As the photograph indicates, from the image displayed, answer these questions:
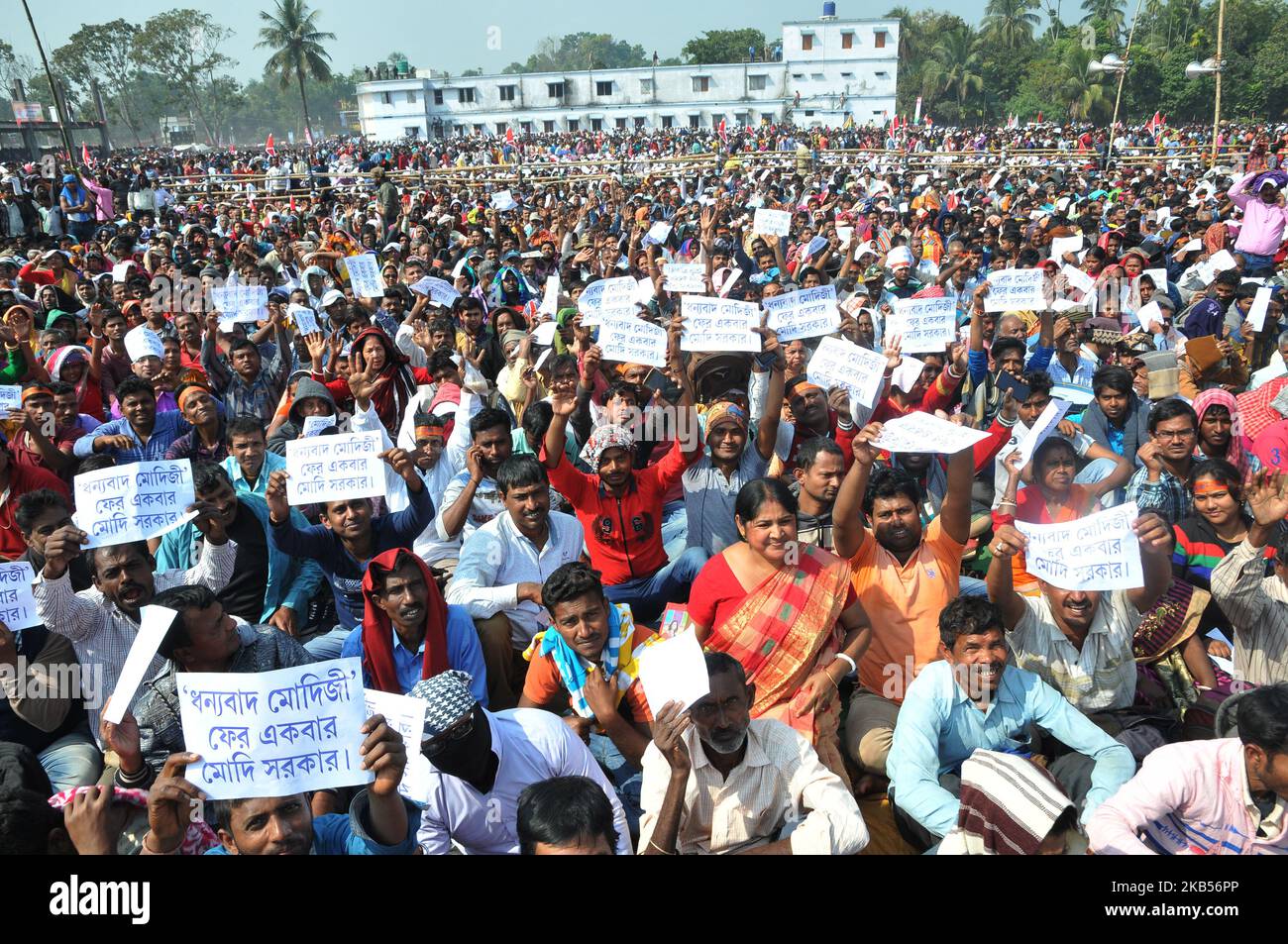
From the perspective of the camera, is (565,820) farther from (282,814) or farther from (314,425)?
(314,425)

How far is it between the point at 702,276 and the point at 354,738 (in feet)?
23.8

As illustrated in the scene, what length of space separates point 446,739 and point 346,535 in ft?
5.92

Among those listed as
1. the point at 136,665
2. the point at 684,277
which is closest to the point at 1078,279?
the point at 684,277

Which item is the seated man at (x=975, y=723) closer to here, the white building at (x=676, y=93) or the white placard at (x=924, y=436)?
the white placard at (x=924, y=436)

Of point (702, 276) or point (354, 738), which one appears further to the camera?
point (702, 276)

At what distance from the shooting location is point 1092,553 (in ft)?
10.6

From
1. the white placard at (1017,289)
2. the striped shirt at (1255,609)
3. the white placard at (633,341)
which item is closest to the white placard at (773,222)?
the white placard at (1017,289)

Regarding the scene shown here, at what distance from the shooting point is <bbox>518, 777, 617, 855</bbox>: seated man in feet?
7.87

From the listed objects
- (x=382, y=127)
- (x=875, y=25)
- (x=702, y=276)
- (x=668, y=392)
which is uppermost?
(x=875, y=25)

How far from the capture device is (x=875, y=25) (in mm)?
69500

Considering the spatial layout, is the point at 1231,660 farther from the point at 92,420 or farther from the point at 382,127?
the point at 382,127

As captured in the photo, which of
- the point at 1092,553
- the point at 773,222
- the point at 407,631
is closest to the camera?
the point at 1092,553

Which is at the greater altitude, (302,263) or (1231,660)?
(302,263)

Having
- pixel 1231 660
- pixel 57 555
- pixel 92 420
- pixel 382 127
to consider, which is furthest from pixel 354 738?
pixel 382 127
